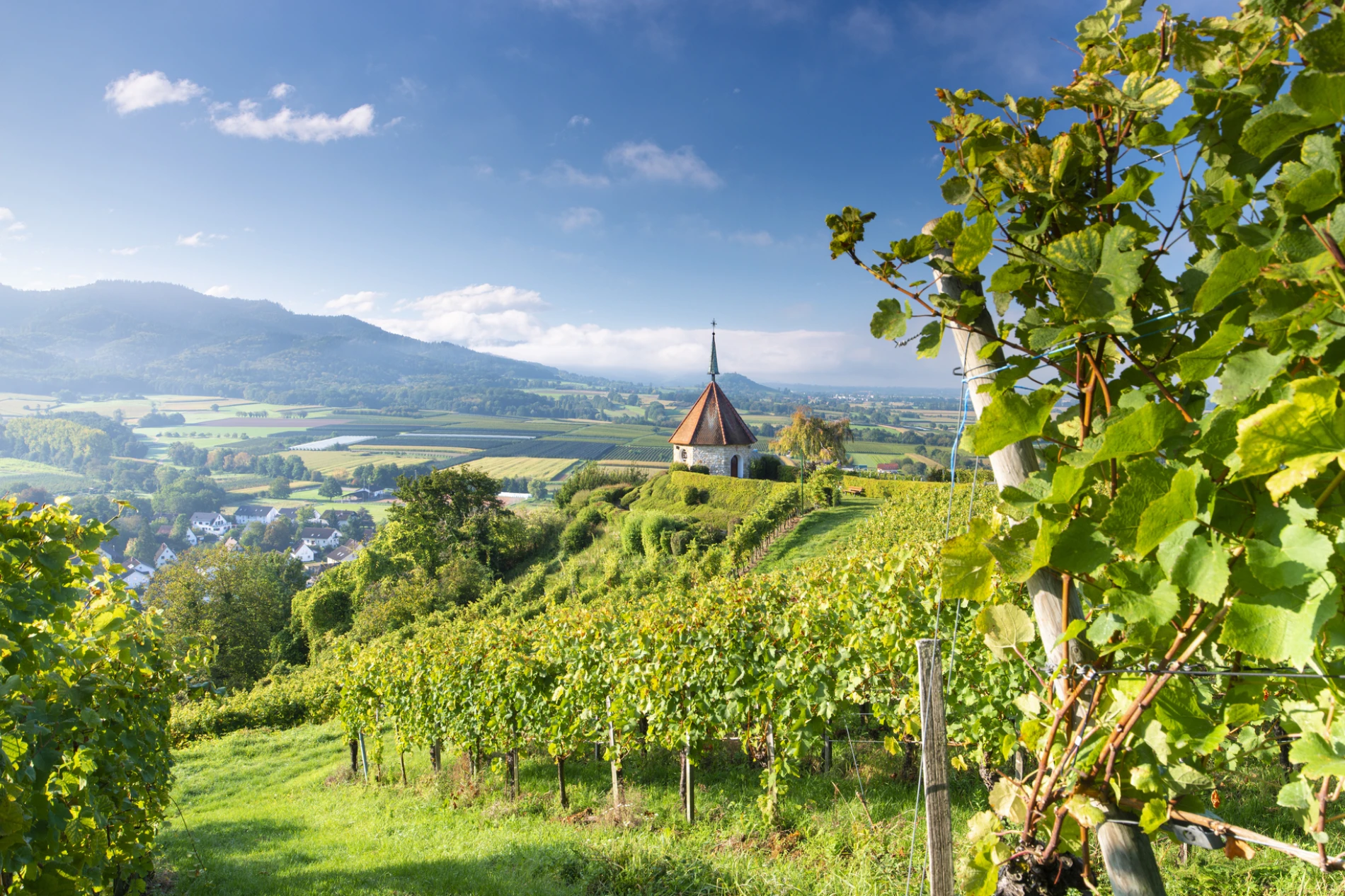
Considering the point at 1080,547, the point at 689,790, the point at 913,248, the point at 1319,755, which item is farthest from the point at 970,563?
the point at 689,790

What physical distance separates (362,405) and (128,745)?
212 meters

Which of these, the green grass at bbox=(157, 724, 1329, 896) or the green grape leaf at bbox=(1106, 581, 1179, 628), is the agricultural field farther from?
the green grape leaf at bbox=(1106, 581, 1179, 628)

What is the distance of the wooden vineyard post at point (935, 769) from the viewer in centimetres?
205

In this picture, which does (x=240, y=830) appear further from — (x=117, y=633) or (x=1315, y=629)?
(x=1315, y=629)

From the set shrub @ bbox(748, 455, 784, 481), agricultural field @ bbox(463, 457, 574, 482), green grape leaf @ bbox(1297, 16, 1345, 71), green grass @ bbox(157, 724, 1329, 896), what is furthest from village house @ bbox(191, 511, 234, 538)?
green grape leaf @ bbox(1297, 16, 1345, 71)

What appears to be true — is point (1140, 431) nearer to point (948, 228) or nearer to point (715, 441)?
point (948, 228)

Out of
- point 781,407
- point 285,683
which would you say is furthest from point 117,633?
point 781,407

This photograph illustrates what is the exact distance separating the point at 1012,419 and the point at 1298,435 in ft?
1.04

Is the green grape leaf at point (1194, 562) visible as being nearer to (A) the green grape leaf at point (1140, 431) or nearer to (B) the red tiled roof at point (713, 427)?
(A) the green grape leaf at point (1140, 431)

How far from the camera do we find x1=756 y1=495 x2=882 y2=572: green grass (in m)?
18.3

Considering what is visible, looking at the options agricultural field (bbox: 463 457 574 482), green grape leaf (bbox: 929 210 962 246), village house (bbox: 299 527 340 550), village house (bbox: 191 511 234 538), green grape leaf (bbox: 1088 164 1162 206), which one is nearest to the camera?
green grape leaf (bbox: 1088 164 1162 206)

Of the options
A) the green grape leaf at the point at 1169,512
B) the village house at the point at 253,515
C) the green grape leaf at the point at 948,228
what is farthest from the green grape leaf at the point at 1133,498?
the village house at the point at 253,515

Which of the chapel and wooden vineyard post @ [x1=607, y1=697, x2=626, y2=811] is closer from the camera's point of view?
A: wooden vineyard post @ [x1=607, y1=697, x2=626, y2=811]

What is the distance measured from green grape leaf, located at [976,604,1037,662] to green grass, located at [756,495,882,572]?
1536 cm
